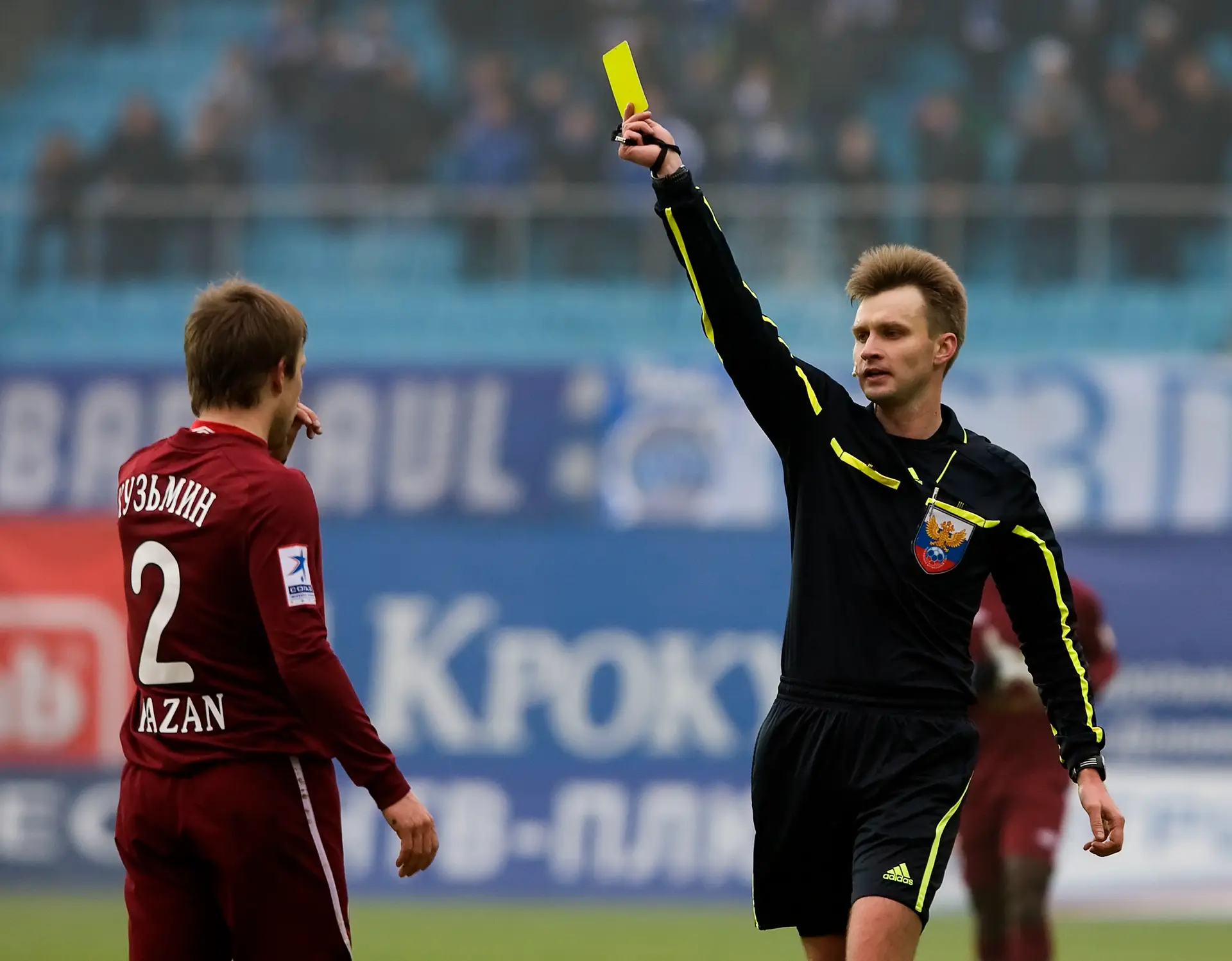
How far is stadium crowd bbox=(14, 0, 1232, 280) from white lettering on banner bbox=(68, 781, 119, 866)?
219 inches

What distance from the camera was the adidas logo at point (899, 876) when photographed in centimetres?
408

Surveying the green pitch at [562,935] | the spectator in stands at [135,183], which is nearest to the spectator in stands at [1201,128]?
the green pitch at [562,935]

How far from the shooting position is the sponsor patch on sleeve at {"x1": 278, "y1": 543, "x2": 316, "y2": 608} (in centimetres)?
369

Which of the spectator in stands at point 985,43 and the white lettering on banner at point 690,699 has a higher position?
the spectator in stands at point 985,43

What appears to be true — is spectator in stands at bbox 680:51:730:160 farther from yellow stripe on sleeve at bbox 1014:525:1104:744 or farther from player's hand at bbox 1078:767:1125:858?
player's hand at bbox 1078:767:1125:858

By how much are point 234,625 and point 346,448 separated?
25.6ft

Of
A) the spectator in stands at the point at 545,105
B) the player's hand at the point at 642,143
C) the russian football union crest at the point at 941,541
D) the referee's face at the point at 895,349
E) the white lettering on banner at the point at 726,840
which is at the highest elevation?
the spectator in stands at the point at 545,105

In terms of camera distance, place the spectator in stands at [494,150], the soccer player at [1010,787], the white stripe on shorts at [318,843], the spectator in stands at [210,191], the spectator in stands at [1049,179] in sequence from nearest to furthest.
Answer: the white stripe on shorts at [318,843], the soccer player at [1010,787], the spectator in stands at [1049,179], the spectator in stands at [210,191], the spectator in stands at [494,150]

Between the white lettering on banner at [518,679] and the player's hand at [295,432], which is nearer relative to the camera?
the player's hand at [295,432]

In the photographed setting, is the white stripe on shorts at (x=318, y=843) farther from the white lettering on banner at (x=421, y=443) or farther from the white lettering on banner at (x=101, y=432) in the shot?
the white lettering on banner at (x=101, y=432)

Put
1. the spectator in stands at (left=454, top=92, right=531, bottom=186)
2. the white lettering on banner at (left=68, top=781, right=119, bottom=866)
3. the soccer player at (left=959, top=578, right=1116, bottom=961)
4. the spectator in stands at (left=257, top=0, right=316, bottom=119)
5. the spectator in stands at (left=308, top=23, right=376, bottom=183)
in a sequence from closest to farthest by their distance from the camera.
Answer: the soccer player at (left=959, top=578, right=1116, bottom=961)
the white lettering on banner at (left=68, top=781, right=119, bottom=866)
the spectator in stands at (left=454, top=92, right=531, bottom=186)
the spectator in stands at (left=308, top=23, right=376, bottom=183)
the spectator in stands at (left=257, top=0, right=316, bottom=119)

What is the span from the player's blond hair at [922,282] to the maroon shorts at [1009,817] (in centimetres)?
251

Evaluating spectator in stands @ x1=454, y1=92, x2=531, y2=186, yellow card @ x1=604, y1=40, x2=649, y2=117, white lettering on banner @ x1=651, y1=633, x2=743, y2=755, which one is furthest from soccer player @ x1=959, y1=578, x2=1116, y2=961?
spectator in stands @ x1=454, y1=92, x2=531, y2=186

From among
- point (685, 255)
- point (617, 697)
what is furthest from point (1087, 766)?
point (617, 697)
